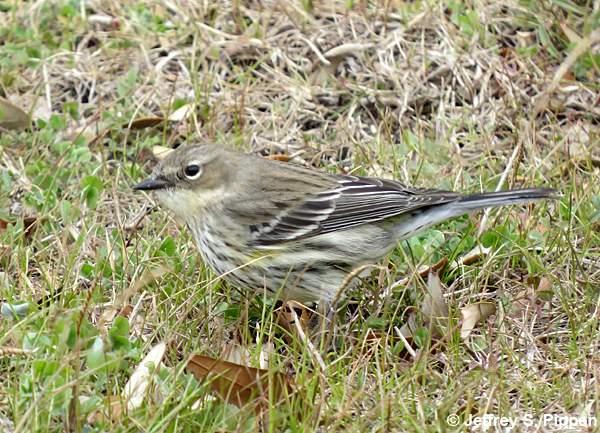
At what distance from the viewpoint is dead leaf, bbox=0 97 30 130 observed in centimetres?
639

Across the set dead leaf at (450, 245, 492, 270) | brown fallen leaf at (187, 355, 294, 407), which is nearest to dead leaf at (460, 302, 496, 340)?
dead leaf at (450, 245, 492, 270)

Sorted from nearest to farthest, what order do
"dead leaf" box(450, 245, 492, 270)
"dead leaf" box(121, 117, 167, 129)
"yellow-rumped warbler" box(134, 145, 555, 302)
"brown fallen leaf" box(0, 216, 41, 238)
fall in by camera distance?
"yellow-rumped warbler" box(134, 145, 555, 302) < "dead leaf" box(450, 245, 492, 270) < "brown fallen leaf" box(0, 216, 41, 238) < "dead leaf" box(121, 117, 167, 129)

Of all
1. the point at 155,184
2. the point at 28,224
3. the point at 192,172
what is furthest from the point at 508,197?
the point at 28,224

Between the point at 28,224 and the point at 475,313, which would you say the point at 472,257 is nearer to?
the point at 475,313

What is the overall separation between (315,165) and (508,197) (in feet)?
5.39

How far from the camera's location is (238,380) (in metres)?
4.18

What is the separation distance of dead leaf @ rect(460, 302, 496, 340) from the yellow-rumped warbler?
43cm

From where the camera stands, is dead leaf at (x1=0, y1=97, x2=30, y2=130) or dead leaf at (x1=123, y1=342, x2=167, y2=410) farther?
dead leaf at (x1=0, y1=97, x2=30, y2=130)

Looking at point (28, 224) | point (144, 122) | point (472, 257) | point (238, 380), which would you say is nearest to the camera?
point (238, 380)

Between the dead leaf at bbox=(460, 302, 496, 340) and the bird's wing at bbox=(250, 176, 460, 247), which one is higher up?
the bird's wing at bbox=(250, 176, 460, 247)

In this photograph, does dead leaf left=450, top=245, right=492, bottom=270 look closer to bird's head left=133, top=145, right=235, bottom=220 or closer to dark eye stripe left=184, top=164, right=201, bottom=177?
bird's head left=133, top=145, right=235, bottom=220

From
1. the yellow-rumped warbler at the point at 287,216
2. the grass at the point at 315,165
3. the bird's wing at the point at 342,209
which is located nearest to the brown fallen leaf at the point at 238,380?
the grass at the point at 315,165

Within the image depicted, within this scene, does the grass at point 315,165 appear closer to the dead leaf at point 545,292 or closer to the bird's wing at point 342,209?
the dead leaf at point 545,292

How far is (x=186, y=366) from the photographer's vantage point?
429 cm
